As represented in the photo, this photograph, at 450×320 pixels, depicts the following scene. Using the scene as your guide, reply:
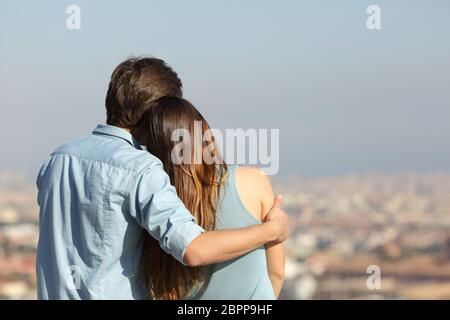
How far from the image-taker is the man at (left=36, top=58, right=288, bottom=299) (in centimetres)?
145

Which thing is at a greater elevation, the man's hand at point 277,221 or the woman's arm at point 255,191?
the woman's arm at point 255,191

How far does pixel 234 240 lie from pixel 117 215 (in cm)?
22

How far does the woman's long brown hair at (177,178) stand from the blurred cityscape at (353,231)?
1871 cm

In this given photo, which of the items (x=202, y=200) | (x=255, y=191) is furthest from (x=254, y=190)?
(x=202, y=200)

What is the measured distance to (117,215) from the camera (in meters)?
1.49

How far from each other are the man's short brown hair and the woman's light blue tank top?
0.21 meters

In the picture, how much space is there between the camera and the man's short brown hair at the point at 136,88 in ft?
5.21

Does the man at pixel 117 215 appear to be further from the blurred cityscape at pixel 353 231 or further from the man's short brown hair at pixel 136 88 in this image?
the blurred cityscape at pixel 353 231

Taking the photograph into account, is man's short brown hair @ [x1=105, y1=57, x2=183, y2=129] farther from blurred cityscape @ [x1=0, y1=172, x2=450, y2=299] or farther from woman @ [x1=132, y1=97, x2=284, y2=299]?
blurred cityscape @ [x1=0, y1=172, x2=450, y2=299]

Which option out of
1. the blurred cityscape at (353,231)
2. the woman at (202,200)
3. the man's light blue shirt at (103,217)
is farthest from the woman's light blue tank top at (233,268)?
the blurred cityscape at (353,231)

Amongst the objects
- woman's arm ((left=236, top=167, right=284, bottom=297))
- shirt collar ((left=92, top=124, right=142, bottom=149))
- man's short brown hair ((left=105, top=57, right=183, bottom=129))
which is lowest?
woman's arm ((left=236, top=167, right=284, bottom=297))

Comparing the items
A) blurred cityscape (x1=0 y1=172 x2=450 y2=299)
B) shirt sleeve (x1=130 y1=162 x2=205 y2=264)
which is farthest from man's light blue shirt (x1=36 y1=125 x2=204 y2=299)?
blurred cityscape (x1=0 y1=172 x2=450 y2=299)
